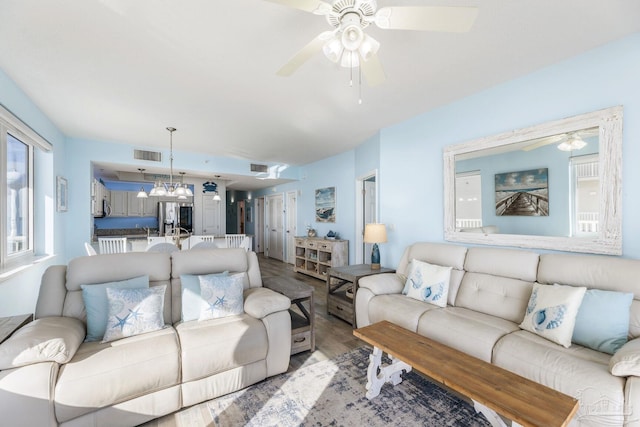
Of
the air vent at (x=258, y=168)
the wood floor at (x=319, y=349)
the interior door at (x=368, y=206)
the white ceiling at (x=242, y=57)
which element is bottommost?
the wood floor at (x=319, y=349)

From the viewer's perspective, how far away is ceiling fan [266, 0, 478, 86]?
1.26 metres

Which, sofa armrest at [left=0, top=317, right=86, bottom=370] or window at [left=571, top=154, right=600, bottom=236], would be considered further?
window at [left=571, top=154, right=600, bottom=236]

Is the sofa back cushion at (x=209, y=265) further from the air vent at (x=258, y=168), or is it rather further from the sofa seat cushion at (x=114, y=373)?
the air vent at (x=258, y=168)

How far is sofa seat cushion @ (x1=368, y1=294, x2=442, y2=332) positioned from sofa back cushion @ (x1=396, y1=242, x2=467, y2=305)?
347mm

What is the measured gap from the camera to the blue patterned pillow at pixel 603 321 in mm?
1667

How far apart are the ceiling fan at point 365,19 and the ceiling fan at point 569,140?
1707mm

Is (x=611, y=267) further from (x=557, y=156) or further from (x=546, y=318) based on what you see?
(x=557, y=156)

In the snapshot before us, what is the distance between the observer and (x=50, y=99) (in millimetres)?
2938

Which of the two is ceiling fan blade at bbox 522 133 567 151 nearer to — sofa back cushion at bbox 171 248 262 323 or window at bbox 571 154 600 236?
window at bbox 571 154 600 236

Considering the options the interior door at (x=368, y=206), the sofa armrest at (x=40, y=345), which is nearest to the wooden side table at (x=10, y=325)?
the sofa armrest at (x=40, y=345)

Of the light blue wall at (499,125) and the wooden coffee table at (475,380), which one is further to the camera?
the light blue wall at (499,125)

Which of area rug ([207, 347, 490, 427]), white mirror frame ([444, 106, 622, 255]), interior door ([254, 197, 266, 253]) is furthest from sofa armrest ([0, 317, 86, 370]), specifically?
interior door ([254, 197, 266, 253])

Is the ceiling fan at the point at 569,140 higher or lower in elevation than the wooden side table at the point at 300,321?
higher

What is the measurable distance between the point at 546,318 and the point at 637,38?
2139 millimetres
